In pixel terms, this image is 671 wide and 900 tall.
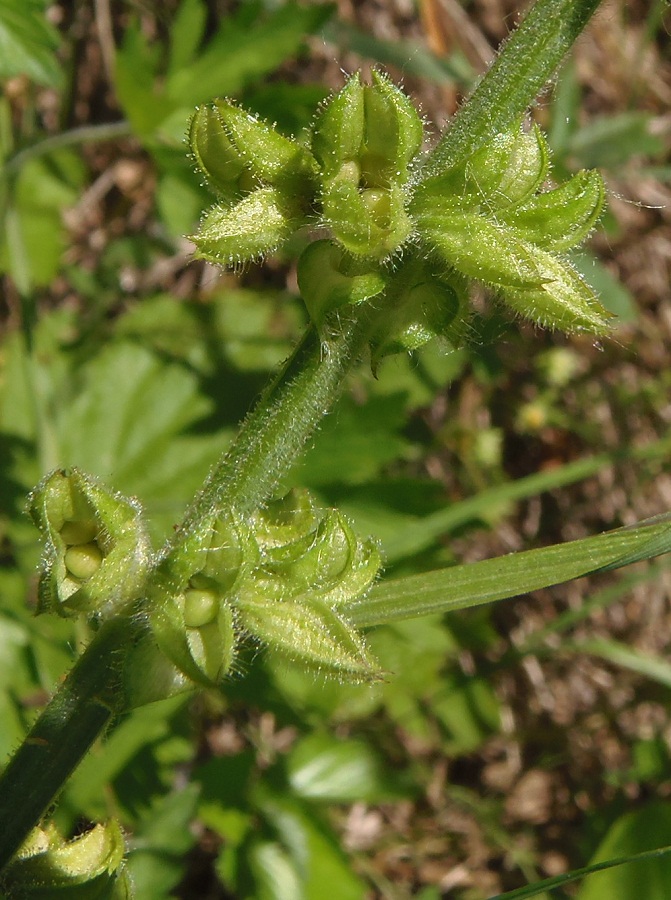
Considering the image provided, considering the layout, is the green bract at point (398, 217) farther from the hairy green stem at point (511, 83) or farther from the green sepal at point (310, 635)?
the green sepal at point (310, 635)

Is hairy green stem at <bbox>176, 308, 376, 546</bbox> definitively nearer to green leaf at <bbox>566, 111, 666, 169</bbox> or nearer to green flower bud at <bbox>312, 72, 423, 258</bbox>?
green flower bud at <bbox>312, 72, 423, 258</bbox>

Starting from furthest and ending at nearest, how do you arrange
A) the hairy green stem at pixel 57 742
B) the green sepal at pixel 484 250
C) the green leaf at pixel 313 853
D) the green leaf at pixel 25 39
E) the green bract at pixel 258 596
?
the green leaf at pixel 313 853
the green leaf at pixel 25 39
the hairy green stem at pixel 57 742
the green bract at pixel 258 596
the green sepal at pixel 484 250

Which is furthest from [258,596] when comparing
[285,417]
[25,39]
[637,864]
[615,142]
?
[615,142]

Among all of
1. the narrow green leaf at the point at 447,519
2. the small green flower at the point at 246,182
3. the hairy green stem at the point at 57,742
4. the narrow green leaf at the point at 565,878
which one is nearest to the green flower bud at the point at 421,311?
the small green flower at the point at 246,182

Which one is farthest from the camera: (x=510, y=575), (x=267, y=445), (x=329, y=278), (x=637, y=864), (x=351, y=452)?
(x=351, y=452)

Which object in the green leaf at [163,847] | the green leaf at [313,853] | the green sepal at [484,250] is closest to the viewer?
the green sepal at [484,250]

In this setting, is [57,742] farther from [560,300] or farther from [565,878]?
[560,300]

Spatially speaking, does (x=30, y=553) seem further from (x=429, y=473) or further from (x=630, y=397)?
(x=630, y=397)
